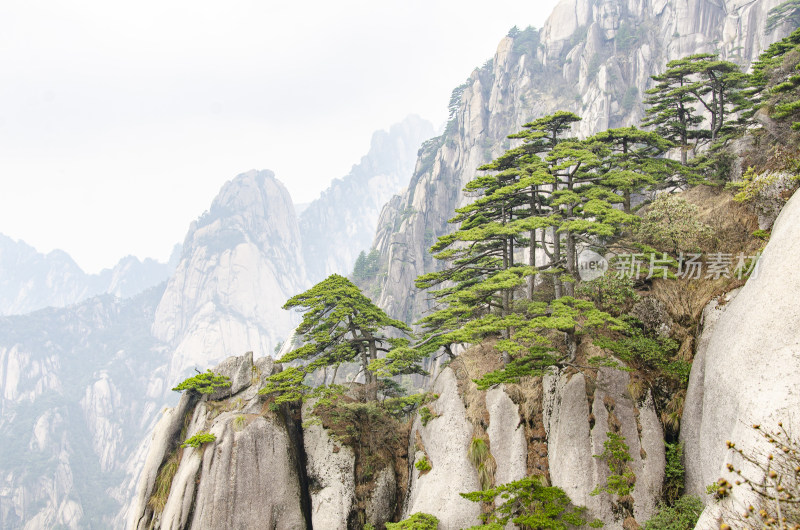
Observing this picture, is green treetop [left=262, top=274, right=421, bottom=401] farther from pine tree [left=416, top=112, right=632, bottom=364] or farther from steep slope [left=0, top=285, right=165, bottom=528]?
steep slope [left=0, top=285, right=165, bottom=528]

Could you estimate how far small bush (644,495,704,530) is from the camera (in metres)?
10.1

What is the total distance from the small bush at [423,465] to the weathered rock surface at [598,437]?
4325 millimetres

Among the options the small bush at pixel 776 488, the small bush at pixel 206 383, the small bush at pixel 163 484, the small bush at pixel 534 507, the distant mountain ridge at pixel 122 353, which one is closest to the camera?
the small bush at pixel 776 488

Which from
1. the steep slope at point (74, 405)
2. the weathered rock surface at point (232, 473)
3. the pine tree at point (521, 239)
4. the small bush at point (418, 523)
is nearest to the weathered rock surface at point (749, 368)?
the pine tree at point (521, 239)

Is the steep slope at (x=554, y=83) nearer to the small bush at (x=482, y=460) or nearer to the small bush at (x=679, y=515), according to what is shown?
the small bush at (x=482, y=460)

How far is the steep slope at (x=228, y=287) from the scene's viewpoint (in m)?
157

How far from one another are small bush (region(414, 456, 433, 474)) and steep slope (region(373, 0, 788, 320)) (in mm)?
56669

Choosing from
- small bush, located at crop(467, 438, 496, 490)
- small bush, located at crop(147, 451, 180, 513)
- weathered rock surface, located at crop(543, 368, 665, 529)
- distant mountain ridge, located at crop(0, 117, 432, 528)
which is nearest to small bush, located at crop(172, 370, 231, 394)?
small bush, located at crop(147, 451, 180, 513)

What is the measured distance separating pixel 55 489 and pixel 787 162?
157785 millimetres

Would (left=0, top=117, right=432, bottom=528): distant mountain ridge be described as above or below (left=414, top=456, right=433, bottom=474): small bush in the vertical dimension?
below

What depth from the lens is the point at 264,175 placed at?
19525cm

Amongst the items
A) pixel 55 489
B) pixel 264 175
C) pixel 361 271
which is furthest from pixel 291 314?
pixel 361 271

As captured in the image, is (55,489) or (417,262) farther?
(55,489)

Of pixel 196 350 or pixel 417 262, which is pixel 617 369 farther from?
pixel 196 350
